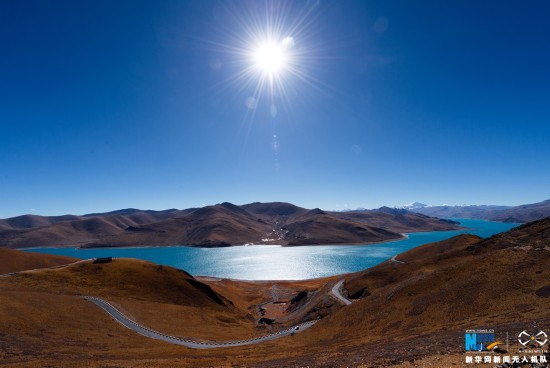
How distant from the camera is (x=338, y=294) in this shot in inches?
3504

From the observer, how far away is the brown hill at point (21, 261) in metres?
119

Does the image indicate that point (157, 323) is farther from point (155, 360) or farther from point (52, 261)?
point (52, 261)

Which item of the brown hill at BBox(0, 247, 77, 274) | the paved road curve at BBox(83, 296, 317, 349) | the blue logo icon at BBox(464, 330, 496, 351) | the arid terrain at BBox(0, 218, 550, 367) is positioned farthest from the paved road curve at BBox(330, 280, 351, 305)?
the brown hill at BBox(0, 247, 77, 274)

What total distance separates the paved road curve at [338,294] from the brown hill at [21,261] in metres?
122

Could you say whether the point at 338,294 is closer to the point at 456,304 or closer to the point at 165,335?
the point at 456,304

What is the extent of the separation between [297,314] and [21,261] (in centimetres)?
12057

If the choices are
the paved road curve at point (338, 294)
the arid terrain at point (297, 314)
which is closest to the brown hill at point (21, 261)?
the arid terrain at point (297, 314)

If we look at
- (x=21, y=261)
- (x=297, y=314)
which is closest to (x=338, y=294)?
(x=297, y=314)

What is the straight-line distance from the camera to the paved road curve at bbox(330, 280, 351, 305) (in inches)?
3253

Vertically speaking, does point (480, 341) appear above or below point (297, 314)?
above

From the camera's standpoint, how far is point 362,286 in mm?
88375

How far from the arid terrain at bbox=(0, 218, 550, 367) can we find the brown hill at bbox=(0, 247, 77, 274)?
49.7 m

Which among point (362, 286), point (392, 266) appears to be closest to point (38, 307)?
point (362, 286)

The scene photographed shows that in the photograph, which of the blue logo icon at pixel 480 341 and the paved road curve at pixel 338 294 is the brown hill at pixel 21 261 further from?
the blue logo icon at pixel 480 341
